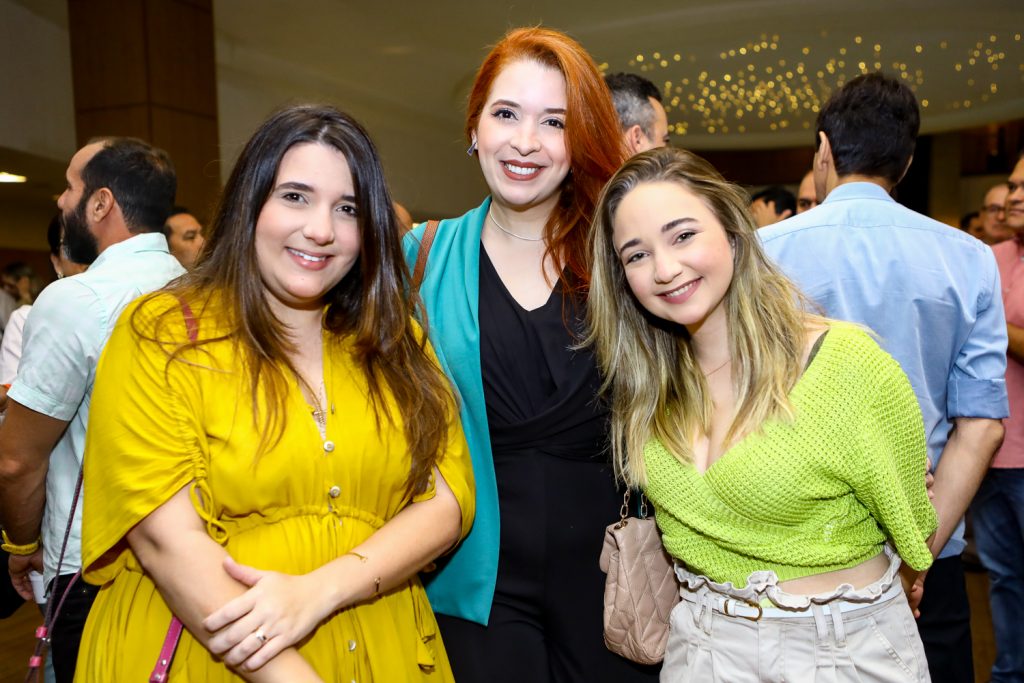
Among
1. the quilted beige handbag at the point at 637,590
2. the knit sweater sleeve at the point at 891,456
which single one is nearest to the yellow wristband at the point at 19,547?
the quilted beige handbag at the point at 637,590

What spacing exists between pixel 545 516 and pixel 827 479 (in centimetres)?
60

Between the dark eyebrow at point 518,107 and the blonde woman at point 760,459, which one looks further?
the dark eyebrow at point 518,107

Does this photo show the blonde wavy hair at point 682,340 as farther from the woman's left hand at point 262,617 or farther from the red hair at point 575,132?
the woman's left hand at point 262,617

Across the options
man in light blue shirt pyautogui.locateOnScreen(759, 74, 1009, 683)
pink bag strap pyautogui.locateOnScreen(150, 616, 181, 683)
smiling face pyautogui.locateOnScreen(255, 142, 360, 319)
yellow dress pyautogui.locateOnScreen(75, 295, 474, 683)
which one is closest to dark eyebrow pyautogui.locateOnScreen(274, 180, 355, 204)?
smiling face pyautogui.locateOnScreen(255, 142, 360, 319)

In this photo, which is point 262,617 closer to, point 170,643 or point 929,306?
point 170,643

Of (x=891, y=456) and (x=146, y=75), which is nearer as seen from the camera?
(x=891, y=456)

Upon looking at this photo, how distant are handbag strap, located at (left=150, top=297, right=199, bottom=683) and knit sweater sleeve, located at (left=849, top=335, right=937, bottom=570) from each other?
114 centimetres

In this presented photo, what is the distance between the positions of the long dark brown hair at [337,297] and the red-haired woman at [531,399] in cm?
22

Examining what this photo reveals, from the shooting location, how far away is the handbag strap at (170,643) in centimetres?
137

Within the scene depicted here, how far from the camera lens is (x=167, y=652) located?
4.53 feet

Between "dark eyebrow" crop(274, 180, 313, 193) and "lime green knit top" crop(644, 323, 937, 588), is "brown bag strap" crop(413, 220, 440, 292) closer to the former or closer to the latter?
"dark eyebrow" crop(274, 180, 313, 193)

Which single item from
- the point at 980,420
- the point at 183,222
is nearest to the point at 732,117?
the point at 183,222

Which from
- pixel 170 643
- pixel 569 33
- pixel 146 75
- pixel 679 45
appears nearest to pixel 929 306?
pixel 170 643

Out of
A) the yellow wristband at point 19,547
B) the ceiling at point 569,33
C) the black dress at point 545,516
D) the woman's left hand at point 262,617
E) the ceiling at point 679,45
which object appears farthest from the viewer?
the ceiling at point 679,45
